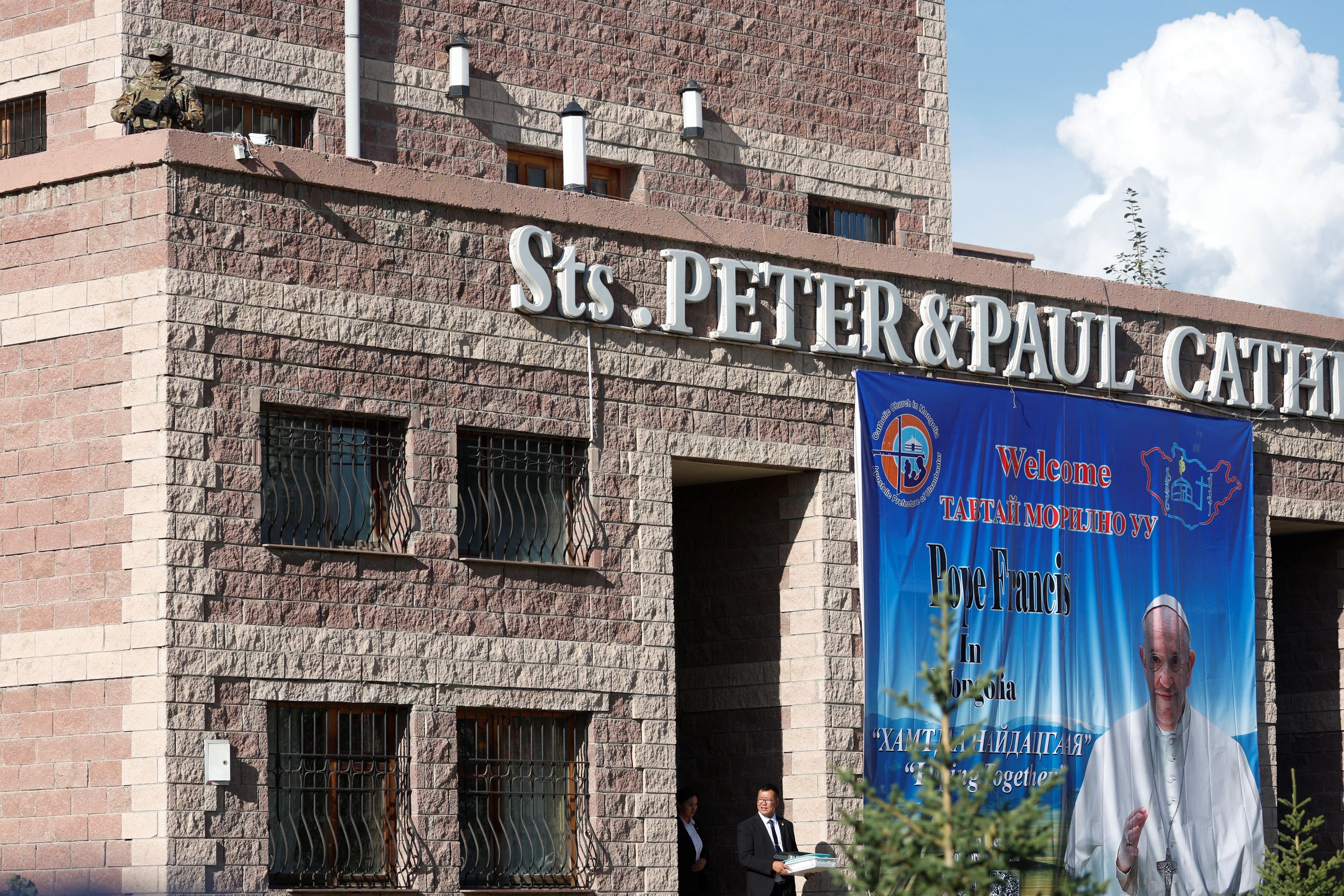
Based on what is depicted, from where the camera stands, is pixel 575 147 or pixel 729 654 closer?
pixel 729 654

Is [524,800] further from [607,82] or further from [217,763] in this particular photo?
[607,82]

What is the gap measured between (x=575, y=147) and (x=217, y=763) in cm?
757

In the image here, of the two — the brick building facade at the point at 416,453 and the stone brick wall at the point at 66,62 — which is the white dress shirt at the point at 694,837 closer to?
the brick building facade at the point at 416,453

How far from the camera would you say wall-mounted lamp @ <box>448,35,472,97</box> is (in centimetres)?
1880

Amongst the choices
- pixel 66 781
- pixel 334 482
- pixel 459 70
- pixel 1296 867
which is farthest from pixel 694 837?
pixel 459 70

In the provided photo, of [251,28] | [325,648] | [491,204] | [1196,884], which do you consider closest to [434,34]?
[251,28]

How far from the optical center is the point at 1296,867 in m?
17.8

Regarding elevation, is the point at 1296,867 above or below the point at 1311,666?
below

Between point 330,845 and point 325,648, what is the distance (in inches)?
59.3

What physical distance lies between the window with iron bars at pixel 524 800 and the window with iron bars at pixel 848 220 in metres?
7.29

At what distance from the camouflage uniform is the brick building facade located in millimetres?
476

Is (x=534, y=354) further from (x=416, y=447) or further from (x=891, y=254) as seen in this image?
(x=891, y=254)

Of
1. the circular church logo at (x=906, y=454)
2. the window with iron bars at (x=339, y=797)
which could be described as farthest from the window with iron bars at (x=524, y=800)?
the circular church logo at (x=906, y=454)

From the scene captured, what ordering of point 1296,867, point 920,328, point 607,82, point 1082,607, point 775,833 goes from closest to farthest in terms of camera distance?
point 775,833 → point 1296,867 → point 920,328 → point 1082,607 → point 607,82
